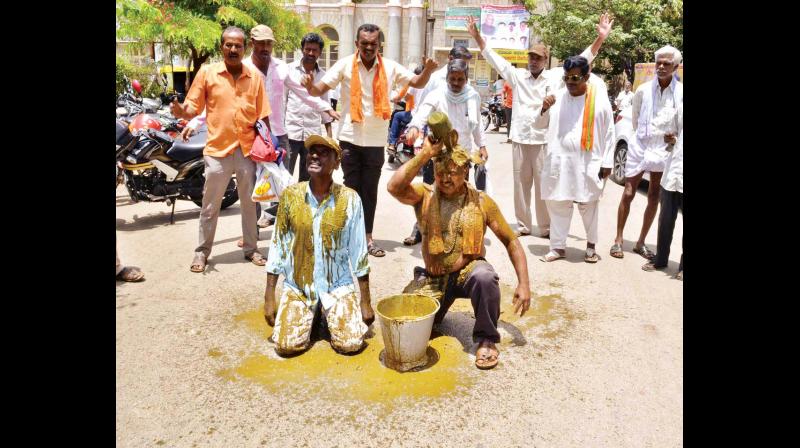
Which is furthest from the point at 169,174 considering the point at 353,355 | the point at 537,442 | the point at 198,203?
the point at 537,442

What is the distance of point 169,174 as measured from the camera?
6891 mm

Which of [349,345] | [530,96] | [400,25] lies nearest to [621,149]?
[530,96]

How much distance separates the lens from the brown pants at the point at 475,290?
3662 millimetres

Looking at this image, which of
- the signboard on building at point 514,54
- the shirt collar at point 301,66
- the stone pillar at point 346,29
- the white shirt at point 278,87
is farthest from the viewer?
the stone pillar at point 346,29

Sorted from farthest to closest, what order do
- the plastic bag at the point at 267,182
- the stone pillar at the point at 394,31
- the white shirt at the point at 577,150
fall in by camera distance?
the stone pillar at the point at 394,31 < the white shirt at the point at 577,150 < the plastic bag at the point at 267,182

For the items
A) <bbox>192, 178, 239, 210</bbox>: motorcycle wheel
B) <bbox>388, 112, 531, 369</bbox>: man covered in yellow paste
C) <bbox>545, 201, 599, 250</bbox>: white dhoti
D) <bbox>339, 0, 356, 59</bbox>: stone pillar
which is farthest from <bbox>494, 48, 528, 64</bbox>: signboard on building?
<bbox>388, 112, 531, 369</bbox>: man covered in yellow paste

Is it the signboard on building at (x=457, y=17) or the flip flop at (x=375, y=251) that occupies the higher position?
the signboard on building at (x=457, y=17)

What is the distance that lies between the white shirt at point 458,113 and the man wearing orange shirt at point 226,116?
61.2 inches

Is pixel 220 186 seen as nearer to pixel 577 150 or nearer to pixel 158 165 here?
Result: pixel 158 165

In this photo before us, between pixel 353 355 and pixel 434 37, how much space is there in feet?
118

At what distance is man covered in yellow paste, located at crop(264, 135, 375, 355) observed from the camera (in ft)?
12.6

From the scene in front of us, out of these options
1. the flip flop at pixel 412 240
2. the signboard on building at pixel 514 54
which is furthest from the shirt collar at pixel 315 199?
the signboard on building at pixel 514 54

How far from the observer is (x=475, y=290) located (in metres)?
3.69

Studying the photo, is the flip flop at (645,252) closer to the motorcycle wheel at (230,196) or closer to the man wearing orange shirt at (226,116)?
the man wearing orange shirt at (226,116)
